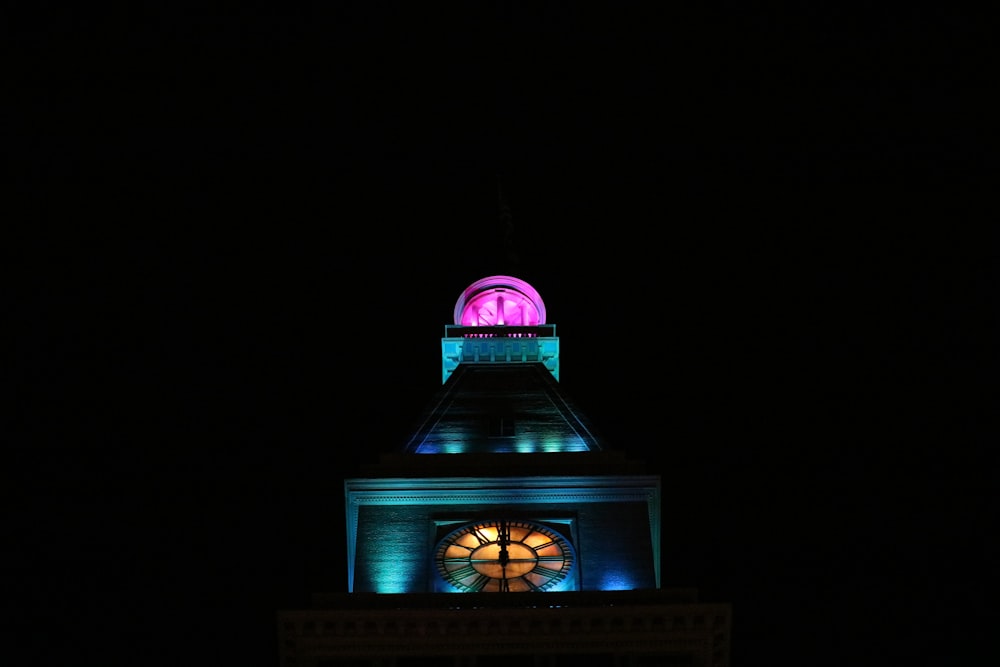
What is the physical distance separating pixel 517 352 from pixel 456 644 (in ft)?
105

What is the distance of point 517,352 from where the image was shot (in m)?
62.7

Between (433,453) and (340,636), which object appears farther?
(433,453)

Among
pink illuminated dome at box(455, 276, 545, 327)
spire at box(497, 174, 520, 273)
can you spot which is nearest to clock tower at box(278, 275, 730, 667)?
pink illuminated dome at box(455, 276, 545, 327)

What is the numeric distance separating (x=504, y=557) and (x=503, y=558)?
50 millimetres

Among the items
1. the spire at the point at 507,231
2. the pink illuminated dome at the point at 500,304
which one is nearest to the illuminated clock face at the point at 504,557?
the pink illuminated dome at the point at 500,304

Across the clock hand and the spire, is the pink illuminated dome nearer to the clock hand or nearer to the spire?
the spire

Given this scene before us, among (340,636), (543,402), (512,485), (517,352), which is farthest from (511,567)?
(517,352)

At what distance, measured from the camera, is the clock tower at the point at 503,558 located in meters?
31.6

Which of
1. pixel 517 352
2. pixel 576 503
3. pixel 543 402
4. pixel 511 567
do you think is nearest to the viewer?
pixel 511 567

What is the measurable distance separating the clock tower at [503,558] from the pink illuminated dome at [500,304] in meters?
14.6

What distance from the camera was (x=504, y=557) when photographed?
35844 millimetres

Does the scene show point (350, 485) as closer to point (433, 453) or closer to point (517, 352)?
point (433, 453)

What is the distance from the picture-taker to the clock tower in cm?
3161

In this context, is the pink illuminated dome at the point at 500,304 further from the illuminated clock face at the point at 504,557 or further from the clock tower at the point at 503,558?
the illuminated clock face at the point at 504,557
